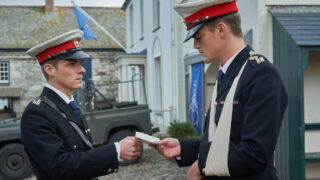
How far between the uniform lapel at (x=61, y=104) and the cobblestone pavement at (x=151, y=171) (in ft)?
16.3

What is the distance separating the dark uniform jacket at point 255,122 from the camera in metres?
1.84

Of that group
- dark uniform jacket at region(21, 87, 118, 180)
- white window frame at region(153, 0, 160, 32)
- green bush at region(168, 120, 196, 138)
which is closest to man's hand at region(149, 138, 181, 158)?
dark uniform jacket at region(21, 87, 118, 180)

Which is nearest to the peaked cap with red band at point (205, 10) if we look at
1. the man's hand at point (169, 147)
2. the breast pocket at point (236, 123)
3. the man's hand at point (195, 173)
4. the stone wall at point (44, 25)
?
the breast pocket at point (236, 123)

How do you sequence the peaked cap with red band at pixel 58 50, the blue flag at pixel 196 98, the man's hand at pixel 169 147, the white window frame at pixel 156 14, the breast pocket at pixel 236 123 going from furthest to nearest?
the white window frame at pixel 156 14 < the blue flag at pixel 196 98 < the peaked cap with red band at pixel 58 50 < the man's hand at pixel 169 147 < the breast pocket at pixel 236 123

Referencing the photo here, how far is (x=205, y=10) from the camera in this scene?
2.19 m

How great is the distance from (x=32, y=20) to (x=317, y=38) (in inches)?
930

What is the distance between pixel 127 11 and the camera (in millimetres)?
21922

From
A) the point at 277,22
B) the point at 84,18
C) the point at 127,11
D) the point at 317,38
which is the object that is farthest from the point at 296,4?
the point at 127,11

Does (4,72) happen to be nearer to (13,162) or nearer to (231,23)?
(13,162)

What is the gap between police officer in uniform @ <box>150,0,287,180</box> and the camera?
1.85 m

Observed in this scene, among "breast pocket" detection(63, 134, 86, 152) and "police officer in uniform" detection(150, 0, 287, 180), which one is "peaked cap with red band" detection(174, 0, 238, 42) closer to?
"police officer in uniform" detection(150, 0, 287, 180)

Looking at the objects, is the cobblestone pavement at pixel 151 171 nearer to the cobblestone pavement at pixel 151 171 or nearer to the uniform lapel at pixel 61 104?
the cobblestone pavement at pixel 151 171

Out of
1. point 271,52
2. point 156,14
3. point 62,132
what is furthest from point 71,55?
point 156,14

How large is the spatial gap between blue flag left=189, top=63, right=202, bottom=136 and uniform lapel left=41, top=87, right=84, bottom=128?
7054 millimetres
